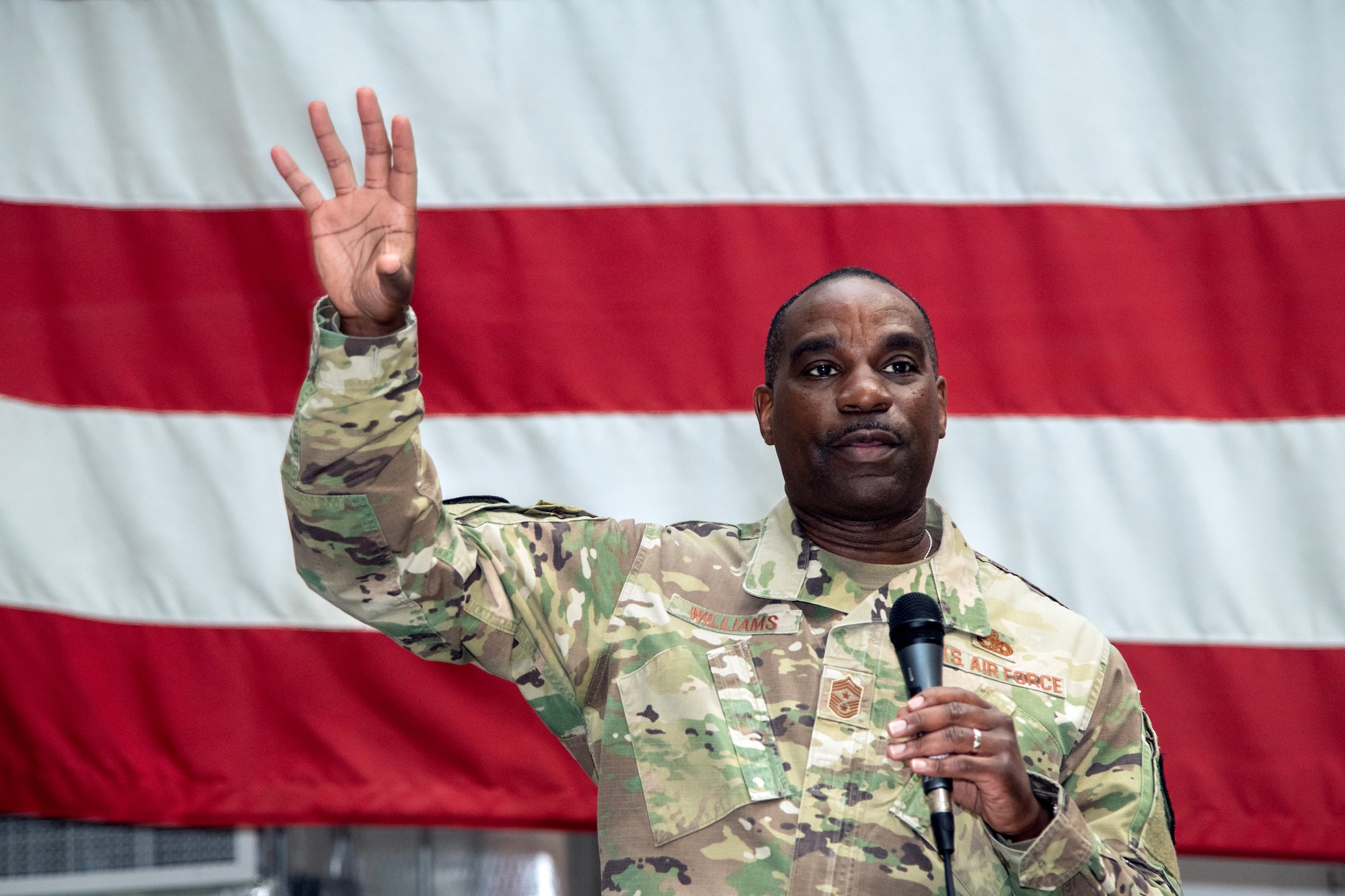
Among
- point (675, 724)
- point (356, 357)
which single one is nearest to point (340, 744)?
point (675, 724)

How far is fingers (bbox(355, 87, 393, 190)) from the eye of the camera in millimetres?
1316

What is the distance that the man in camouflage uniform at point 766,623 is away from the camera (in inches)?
50.9

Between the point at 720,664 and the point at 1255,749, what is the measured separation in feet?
3.60

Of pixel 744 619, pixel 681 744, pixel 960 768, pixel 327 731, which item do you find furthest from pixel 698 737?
pixel 327 731

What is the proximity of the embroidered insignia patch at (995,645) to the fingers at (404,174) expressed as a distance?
2.88ft

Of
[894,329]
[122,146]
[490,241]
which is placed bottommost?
[894,329]

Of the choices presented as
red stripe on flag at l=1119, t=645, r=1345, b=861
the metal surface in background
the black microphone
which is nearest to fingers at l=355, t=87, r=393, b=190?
the black microphone

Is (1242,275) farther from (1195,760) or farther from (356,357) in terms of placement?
(356,357)

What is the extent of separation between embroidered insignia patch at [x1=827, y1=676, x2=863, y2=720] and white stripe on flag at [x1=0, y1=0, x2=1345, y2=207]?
39.6 inches

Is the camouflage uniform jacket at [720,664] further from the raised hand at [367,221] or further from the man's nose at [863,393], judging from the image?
the man's nose at [863,393]

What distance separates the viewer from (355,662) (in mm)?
2080

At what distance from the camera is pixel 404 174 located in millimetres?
1349

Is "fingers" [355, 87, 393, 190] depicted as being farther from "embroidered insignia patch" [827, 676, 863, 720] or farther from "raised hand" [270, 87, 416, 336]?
"embroidered insignia patch" [827, 676, 863, 720]

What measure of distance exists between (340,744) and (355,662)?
14 cm
